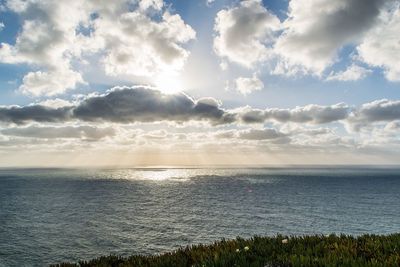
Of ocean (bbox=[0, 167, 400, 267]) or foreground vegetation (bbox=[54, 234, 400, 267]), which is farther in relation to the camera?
ocean (bbox=[0, 167, 400, 267])

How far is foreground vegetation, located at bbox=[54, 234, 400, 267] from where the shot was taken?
9.32m

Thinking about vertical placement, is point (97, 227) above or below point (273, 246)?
below

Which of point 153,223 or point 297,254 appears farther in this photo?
point 153,223

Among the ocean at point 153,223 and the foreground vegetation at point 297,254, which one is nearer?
the foreground vegetation at point 297,254

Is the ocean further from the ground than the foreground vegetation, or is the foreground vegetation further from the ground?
the foreground vegetation

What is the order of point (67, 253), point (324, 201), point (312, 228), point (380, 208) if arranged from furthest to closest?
point (324, 201), point (380, 208), point (312, 228), point (67, 253)

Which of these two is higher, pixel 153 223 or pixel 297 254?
pixel 297 254

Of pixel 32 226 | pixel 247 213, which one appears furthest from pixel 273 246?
pixel 247 213

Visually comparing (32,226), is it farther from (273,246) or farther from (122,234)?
(273,246)

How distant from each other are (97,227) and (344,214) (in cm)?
5621

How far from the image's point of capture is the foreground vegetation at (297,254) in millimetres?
9320

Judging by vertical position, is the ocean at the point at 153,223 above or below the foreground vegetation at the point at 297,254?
below

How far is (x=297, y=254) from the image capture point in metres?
10.8

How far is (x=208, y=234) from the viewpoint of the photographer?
198 feet
